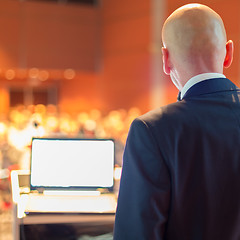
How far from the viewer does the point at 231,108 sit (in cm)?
112

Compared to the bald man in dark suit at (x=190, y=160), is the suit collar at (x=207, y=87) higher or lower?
higher

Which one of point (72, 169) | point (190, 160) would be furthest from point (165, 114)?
A: point (72, 169)

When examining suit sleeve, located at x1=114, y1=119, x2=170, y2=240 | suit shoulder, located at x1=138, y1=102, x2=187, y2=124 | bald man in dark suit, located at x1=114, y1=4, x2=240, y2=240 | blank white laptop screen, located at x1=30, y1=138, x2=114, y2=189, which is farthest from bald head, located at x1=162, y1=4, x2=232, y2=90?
blank white laptop screen, located at x1=30, y1=138, x2=114, y2=189

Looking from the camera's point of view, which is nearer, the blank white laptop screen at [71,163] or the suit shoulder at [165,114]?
the suit shoulder at [165,114]

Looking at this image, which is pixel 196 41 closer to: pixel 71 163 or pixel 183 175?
pixel 183 175

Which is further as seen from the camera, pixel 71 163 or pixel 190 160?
pixel 71 163

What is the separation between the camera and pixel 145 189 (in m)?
1.07

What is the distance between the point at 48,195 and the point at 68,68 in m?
9.64

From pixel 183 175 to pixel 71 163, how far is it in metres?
1.39

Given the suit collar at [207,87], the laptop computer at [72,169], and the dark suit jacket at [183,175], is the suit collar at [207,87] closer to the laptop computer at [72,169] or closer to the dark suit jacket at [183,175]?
the dark suit jacket at [183,175]

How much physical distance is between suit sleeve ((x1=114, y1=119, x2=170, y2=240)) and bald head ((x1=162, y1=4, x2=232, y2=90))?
217 mm

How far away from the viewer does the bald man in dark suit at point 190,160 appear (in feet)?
3.49

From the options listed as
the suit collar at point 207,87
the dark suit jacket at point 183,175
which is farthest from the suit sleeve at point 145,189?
the suit collar at point 207,87

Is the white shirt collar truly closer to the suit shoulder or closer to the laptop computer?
the suit shoulder
